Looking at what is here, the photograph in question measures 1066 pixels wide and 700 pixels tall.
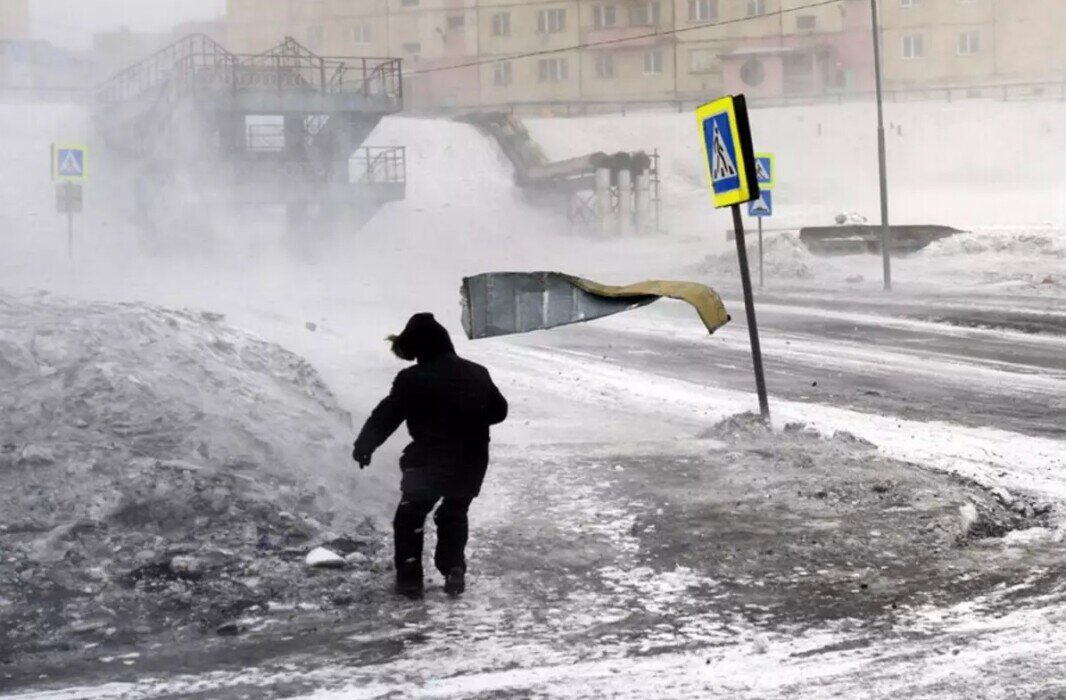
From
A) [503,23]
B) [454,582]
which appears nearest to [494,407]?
[454,582]

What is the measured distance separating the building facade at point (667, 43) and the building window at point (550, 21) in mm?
70

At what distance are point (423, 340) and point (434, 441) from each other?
1.59ft

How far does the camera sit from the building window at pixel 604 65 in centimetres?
7038

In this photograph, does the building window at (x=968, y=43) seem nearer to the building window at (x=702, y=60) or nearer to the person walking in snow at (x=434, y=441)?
the building window at (x=702, y=60)

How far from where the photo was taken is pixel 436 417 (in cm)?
688

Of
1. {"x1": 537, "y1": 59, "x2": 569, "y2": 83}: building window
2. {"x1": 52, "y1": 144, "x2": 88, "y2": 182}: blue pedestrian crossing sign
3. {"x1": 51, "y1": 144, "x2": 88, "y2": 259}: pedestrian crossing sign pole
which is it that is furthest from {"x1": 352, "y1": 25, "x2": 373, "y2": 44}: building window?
{"x1": 52, "y1": 144, "x2": 88, "y2": 182}: blue pedestrian crossing sign

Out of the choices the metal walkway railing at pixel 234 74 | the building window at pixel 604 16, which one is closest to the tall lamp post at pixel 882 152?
the metal walkway railing at pixel 234 74

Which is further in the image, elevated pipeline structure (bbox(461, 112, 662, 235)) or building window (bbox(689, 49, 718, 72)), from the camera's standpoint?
building window (bbox(689, 49, 718, 72))

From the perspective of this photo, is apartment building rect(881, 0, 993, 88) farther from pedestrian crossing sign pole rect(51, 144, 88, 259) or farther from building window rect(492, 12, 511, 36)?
pedestrian crossing sign pole rect(51, 144, 88, 259)

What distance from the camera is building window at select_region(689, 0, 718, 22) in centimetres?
7000

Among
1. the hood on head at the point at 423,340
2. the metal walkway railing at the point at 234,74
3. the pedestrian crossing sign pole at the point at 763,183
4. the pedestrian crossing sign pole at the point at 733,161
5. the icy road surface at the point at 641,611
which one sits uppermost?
the metal walkway railing at the point at 234,74

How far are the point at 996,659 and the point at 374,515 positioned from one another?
3938 mm

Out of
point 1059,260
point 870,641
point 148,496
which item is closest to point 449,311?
point 1059,260

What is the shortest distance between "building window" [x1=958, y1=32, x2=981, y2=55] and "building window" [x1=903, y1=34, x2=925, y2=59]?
178 cm
